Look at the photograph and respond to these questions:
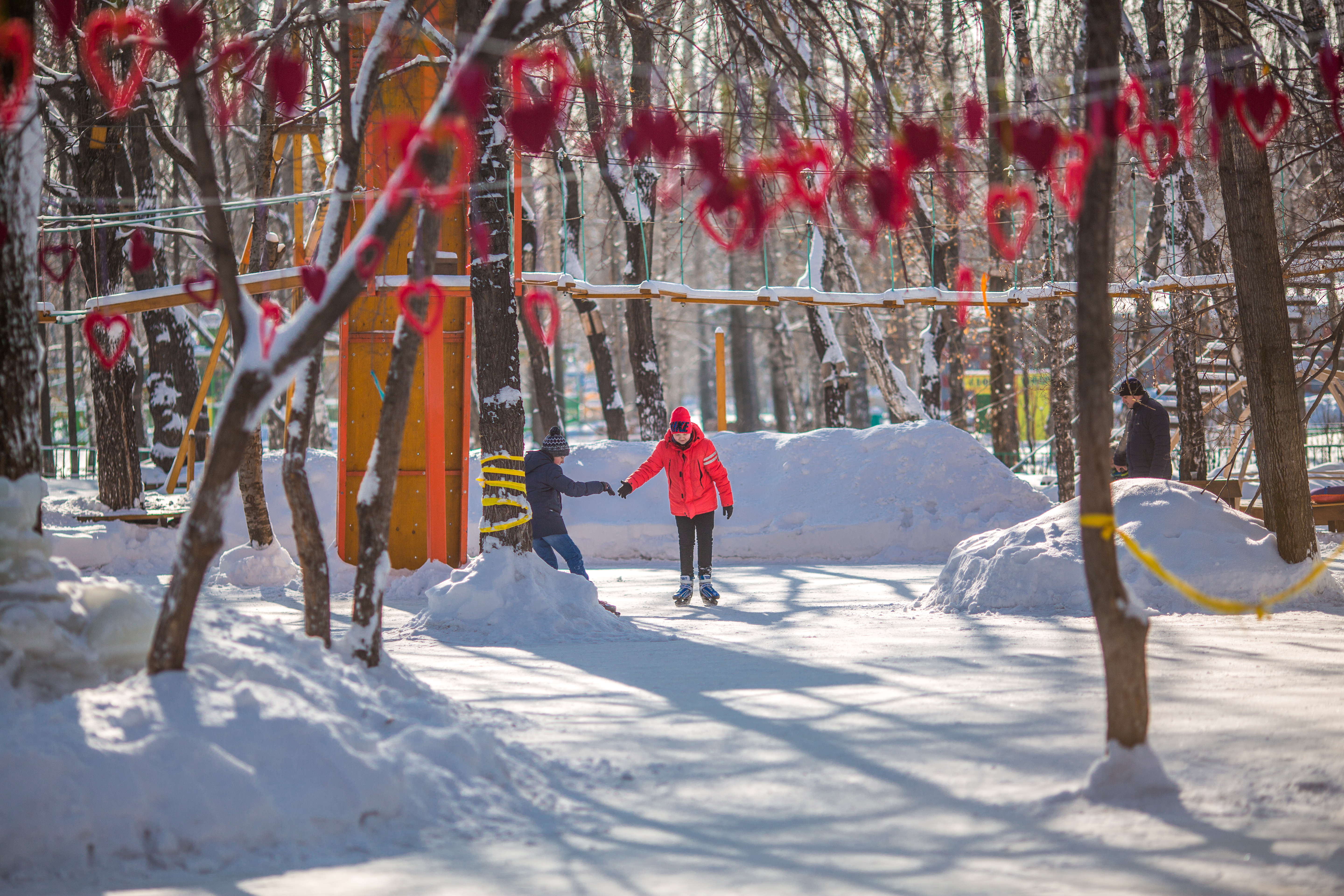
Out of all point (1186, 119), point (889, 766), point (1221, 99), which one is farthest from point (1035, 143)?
point (1186, 119)

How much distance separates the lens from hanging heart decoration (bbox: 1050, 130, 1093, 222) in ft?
14.4

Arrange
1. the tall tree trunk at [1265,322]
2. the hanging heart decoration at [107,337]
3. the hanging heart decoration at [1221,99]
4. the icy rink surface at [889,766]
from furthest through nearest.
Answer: the hanging heart decoration at [107,337], the tall tree trunk at [1265,322], the hanging heart decoration at [1221,99], the icy rink surface at [889,766]

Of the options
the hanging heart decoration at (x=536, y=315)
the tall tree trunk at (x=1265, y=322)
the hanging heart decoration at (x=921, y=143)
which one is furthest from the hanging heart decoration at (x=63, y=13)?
the hanging heart decoration at (x=536, y=315)

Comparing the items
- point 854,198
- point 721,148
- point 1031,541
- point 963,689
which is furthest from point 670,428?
point 854,198

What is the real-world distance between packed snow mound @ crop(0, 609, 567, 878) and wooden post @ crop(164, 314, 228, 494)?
23.7 ft

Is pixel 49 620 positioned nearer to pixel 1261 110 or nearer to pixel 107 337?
pixel 1261 110

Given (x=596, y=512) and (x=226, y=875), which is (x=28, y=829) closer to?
(x=226, y=875)

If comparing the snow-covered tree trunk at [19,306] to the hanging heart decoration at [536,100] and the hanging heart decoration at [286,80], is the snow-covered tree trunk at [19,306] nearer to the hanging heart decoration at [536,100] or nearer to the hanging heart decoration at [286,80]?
the hanging heart decoration at [536,100]

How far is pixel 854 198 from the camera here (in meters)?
18.2

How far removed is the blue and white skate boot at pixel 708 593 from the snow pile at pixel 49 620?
5.73 meters

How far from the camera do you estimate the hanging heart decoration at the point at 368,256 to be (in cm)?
457

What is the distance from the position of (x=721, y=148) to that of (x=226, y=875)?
4430 millimetres

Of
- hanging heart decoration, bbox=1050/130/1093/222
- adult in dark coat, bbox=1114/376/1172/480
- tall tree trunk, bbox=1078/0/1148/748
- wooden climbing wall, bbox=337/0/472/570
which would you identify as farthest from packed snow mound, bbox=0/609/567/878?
adult in dark coat, bbox=1114/376/1172/480

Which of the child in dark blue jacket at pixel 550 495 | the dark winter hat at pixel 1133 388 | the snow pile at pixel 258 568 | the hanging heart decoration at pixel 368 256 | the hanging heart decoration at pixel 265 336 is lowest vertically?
the snow pile at pixel 258 568
